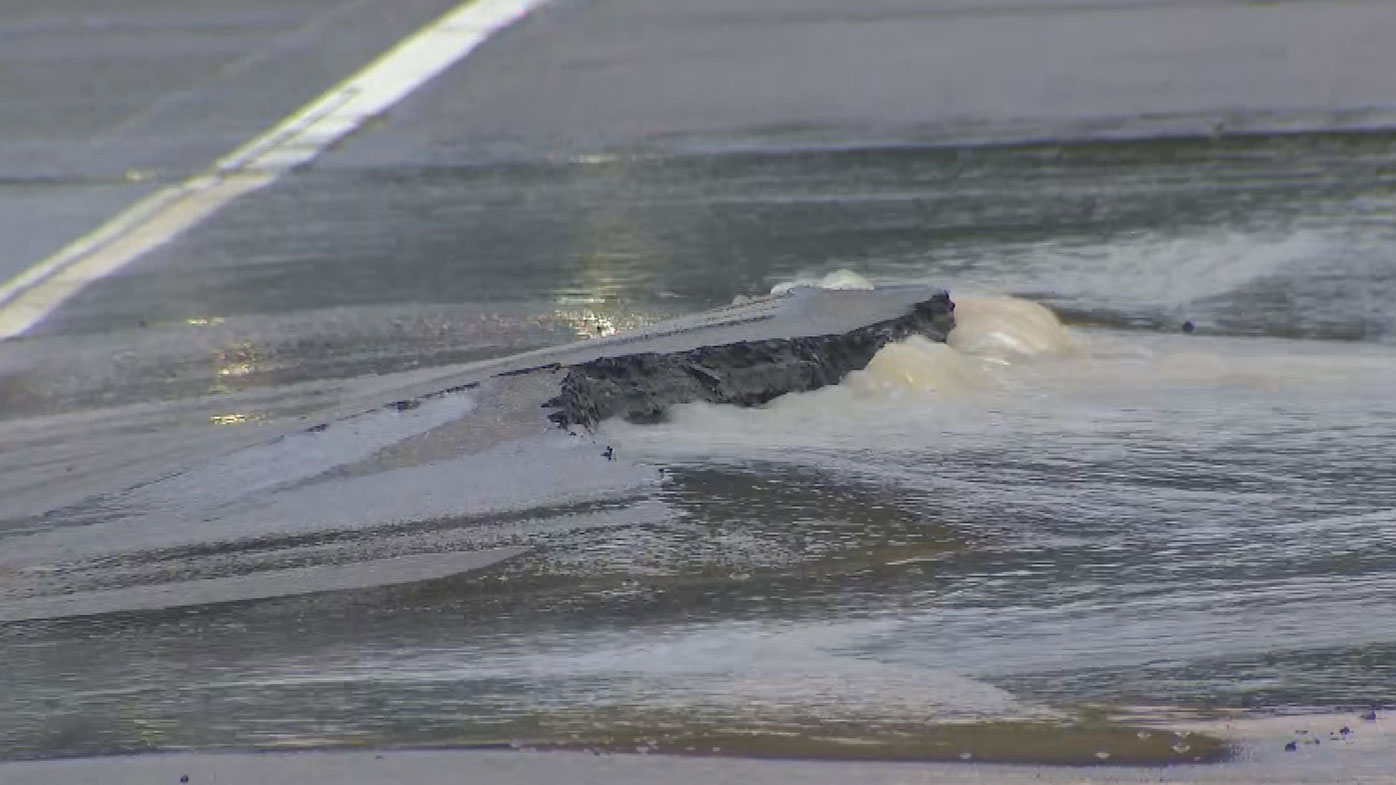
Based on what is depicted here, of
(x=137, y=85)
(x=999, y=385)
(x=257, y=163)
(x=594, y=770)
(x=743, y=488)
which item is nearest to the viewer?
(x=594, y=770)

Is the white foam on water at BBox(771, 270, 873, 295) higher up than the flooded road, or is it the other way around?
the white foam on water at BBox(771, 270, 873, 295)

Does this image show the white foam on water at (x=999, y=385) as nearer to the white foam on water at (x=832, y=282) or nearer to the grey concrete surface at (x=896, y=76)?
the white foam on water at (x=832, y=282)

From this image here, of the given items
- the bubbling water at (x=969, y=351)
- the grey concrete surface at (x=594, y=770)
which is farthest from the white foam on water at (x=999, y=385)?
the grey concrete surface at (x=594, y=770)

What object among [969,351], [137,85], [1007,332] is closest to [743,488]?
[969,351]

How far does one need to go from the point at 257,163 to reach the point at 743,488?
443 centimetres

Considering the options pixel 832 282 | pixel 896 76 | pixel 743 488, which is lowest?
pixel 743 488

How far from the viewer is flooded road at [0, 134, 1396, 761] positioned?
11.8 feet

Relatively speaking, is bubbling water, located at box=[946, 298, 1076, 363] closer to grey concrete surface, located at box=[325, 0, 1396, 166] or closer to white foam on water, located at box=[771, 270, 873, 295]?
white foam on water, located at box=[771, 270, 873, 295]

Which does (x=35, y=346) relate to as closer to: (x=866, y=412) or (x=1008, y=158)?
(x=866, y=412)

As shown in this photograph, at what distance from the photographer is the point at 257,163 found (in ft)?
28.0

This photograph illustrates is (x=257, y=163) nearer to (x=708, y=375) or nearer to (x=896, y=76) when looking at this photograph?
(x=896, y=76)

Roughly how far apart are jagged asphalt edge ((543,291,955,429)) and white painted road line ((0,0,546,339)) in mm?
2104

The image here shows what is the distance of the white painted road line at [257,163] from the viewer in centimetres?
694

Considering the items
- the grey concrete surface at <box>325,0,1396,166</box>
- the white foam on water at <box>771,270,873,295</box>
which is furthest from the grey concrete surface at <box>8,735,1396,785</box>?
the grey concrete surface at <box>325,0,1396,166</box>
